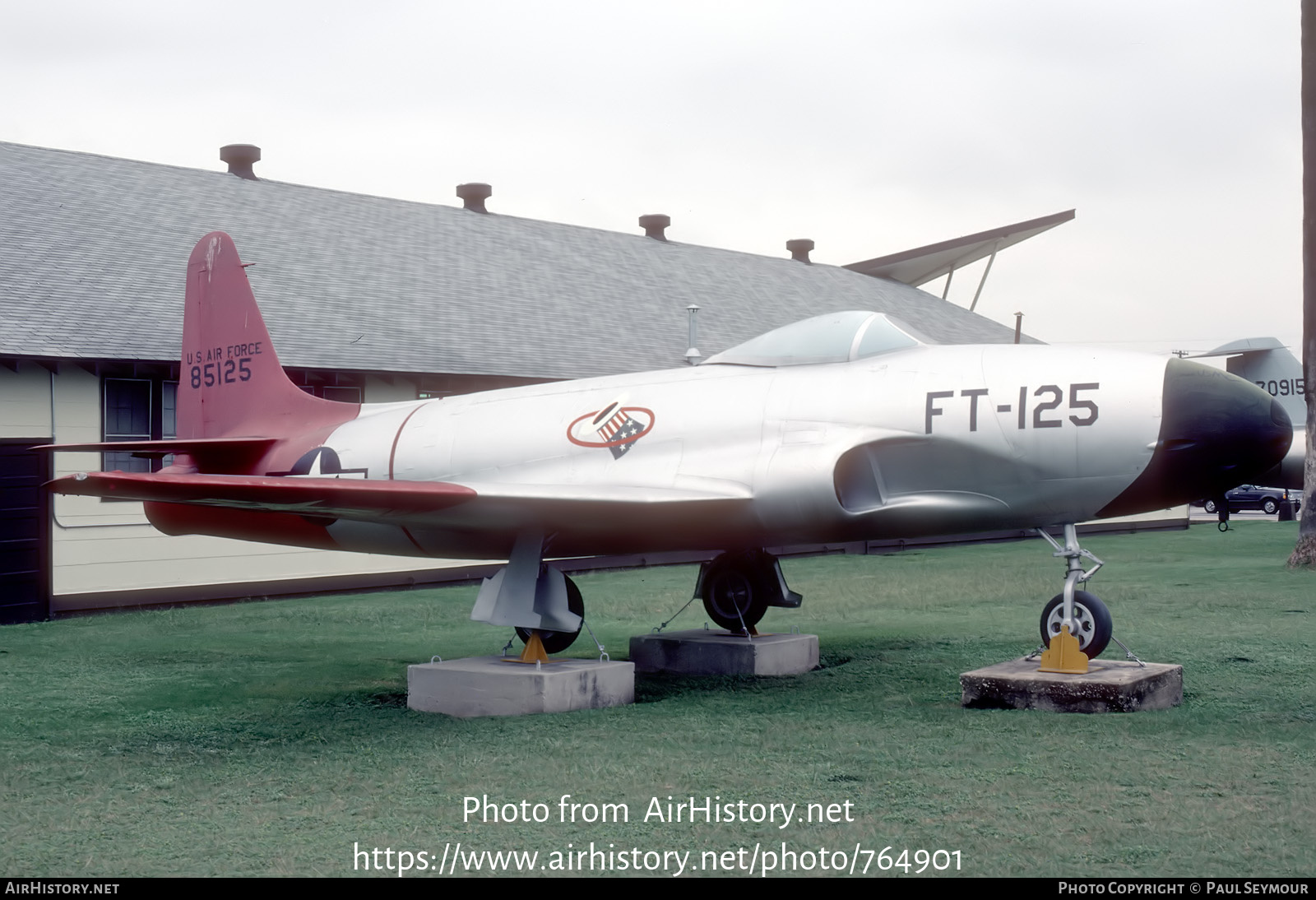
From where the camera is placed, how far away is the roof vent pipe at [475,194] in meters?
27.4

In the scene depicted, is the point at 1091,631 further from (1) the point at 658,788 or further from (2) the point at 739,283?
(2) the point at 739,283

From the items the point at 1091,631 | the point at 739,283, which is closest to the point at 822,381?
the point at 1091,631

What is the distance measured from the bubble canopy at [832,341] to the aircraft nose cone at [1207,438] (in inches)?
68.5

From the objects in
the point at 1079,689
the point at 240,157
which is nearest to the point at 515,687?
the point at 1079,689

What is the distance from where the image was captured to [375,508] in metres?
7.93

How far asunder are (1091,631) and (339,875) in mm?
5310

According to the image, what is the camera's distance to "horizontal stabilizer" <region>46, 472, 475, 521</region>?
23.6 feet

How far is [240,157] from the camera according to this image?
23.5 m

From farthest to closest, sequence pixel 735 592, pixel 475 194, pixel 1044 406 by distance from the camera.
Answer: pixel 475 194
pixel 735 592
pixel 1044 406

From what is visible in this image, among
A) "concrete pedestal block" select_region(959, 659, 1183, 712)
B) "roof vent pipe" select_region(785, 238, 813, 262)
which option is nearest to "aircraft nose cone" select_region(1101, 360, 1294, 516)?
"concrete pedestal block" select_region(959, 659, 1183, 712)

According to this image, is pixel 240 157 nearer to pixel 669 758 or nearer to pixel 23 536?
pixel 23 536

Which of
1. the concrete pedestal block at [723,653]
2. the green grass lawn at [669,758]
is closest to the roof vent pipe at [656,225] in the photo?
the green grass lawn at [669,758]

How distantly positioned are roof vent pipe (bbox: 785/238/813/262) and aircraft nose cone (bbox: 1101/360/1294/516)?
26.5 m

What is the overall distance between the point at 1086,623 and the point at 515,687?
377 centimetres
